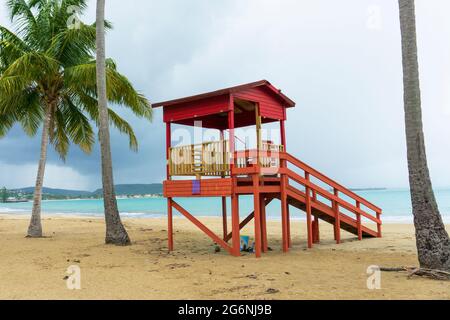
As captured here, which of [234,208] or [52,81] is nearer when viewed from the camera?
[234,208]

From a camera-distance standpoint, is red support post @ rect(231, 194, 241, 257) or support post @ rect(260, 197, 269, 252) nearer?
red support post @ rect(231, 194, 241, 257)

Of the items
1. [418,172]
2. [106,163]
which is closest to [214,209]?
[106,163]

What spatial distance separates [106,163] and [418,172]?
1025 cm

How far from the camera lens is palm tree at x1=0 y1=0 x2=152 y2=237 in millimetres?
15578

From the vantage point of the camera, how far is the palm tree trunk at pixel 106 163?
14203 millimetres

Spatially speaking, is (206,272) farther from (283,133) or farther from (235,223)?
(283,133)

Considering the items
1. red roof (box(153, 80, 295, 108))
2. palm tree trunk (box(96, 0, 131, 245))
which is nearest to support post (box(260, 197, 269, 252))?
red roof (box(153, 80, 295, 108))

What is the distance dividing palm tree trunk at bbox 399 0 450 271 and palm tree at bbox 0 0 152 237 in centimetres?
1051

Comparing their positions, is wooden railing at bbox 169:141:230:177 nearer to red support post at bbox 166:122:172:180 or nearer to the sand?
red support post at bbox 166:122:172:180

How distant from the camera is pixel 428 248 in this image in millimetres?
7895

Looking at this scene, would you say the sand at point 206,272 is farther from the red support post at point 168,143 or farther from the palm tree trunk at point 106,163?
the red support post at point 168,143

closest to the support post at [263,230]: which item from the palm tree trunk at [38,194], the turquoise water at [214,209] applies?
the palm tree trunk at [38,194]

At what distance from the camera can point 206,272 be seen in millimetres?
9023
